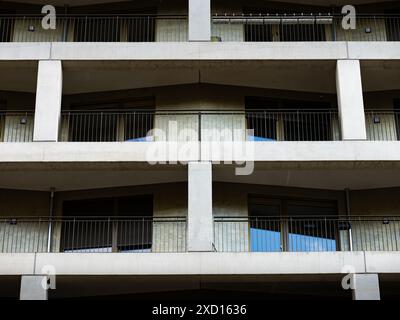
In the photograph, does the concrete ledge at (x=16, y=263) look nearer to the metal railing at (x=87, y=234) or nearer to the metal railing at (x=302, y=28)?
the metal railing at (x=87, y=234)

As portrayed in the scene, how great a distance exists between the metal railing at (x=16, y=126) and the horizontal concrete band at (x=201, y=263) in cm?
426

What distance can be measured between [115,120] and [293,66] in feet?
17.6

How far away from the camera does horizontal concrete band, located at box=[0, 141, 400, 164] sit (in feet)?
62.3

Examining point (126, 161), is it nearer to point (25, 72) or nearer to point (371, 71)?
point (25, 72)

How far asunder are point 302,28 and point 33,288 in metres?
11.2

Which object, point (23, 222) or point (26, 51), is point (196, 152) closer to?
point (23, 222)

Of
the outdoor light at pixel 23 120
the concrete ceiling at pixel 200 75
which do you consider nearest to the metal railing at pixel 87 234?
the outdoor light at pixel 23 120

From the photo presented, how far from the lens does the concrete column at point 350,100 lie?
19.3 metres

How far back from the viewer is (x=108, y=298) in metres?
20.1

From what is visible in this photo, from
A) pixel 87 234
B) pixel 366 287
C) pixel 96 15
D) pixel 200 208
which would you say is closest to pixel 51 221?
pixel 87 234

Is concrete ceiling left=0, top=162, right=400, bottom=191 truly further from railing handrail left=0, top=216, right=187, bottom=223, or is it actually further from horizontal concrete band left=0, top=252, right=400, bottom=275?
horizontal concrete band left=0, top=252, right=400, bottom=275

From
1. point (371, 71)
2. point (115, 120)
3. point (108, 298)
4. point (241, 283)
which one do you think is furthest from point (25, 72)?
point (371, 71)

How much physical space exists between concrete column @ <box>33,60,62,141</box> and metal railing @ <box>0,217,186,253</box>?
2403 millimetres

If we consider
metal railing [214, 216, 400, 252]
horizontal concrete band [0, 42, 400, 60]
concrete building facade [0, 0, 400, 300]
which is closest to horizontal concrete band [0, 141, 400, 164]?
concrete building facade [0, 0, 400, 300]
